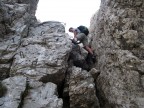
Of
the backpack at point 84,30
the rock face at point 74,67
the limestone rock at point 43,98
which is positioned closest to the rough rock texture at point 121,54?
the rock face at point 74,67

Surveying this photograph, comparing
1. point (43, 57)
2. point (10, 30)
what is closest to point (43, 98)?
point (43, 57)

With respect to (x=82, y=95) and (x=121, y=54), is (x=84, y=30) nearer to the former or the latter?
(x=121, y=54)

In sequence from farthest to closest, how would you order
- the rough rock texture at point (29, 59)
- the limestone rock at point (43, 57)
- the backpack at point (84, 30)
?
the backpack at point (84, 30)
the limestone rock at point (43, 57)
the rough rock texture at point (29, 59)

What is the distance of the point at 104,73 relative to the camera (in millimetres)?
19703

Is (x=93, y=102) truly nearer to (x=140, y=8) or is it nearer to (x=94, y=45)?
(x=94, y=45)

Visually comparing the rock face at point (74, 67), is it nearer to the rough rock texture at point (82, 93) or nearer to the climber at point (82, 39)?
the rough rock texture at point (82, 93)

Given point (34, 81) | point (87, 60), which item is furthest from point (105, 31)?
point (34, 81)

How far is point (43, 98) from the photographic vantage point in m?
15.7

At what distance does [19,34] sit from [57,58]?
17.9ft

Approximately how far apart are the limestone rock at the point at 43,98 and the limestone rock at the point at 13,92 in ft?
2.15

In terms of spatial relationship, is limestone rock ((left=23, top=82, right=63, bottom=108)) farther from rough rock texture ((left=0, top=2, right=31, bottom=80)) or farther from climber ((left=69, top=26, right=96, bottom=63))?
climber ((left=69, top=26, right=96, bottom=63))

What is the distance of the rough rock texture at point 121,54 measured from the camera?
17500 millimetres

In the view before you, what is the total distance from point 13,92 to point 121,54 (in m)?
9.13

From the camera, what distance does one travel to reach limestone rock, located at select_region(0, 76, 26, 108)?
14.3 metres
